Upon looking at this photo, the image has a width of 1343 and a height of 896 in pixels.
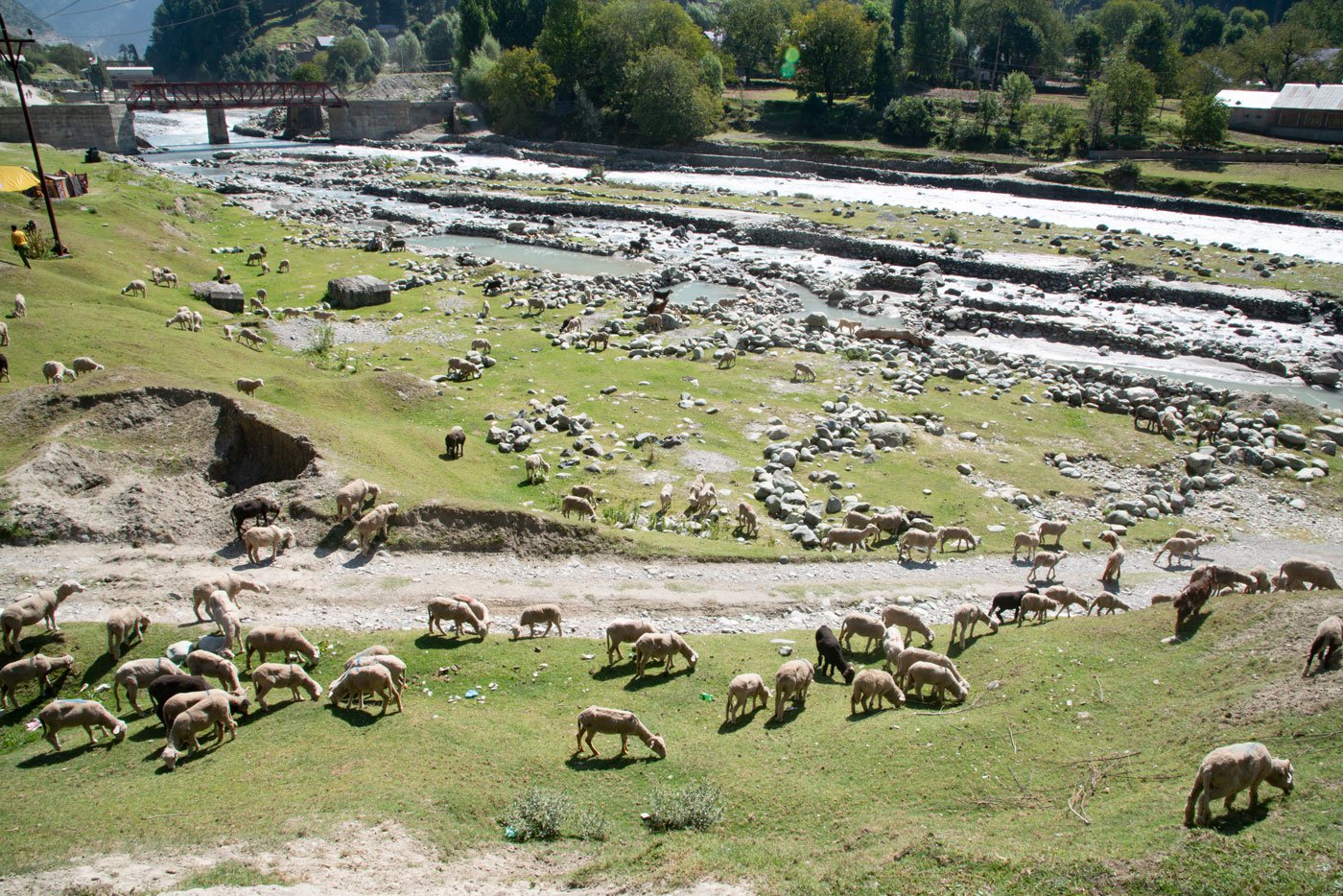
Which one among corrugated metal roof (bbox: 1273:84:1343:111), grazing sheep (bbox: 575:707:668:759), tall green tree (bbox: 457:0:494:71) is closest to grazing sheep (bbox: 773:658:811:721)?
grazing sheep (bbox: 575:707:668:759)

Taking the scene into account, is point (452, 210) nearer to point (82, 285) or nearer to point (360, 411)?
point (82, 285)

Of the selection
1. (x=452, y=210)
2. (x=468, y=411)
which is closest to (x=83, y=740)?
(x=468, y=411)

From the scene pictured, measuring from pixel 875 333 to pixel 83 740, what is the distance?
3836cm

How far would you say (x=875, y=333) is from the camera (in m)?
45.7

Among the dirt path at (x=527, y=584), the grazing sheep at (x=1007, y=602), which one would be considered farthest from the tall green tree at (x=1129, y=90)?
the grazing sheep at (x=1007, y=602)

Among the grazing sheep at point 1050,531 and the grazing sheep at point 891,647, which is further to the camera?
the grazing sheep at point 1050,531

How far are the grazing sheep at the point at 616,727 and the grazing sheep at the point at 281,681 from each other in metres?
5.07

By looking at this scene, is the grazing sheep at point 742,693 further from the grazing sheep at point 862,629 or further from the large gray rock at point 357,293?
the large gray rock at point 357,293

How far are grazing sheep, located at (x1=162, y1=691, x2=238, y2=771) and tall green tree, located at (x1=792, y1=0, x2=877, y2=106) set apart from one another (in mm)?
125922

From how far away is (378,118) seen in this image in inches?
5187

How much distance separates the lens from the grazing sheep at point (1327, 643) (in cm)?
1384

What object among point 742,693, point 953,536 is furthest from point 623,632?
point 953,536

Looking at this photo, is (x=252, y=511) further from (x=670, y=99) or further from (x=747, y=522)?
(x=670, y=99)

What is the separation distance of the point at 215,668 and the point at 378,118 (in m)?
132
